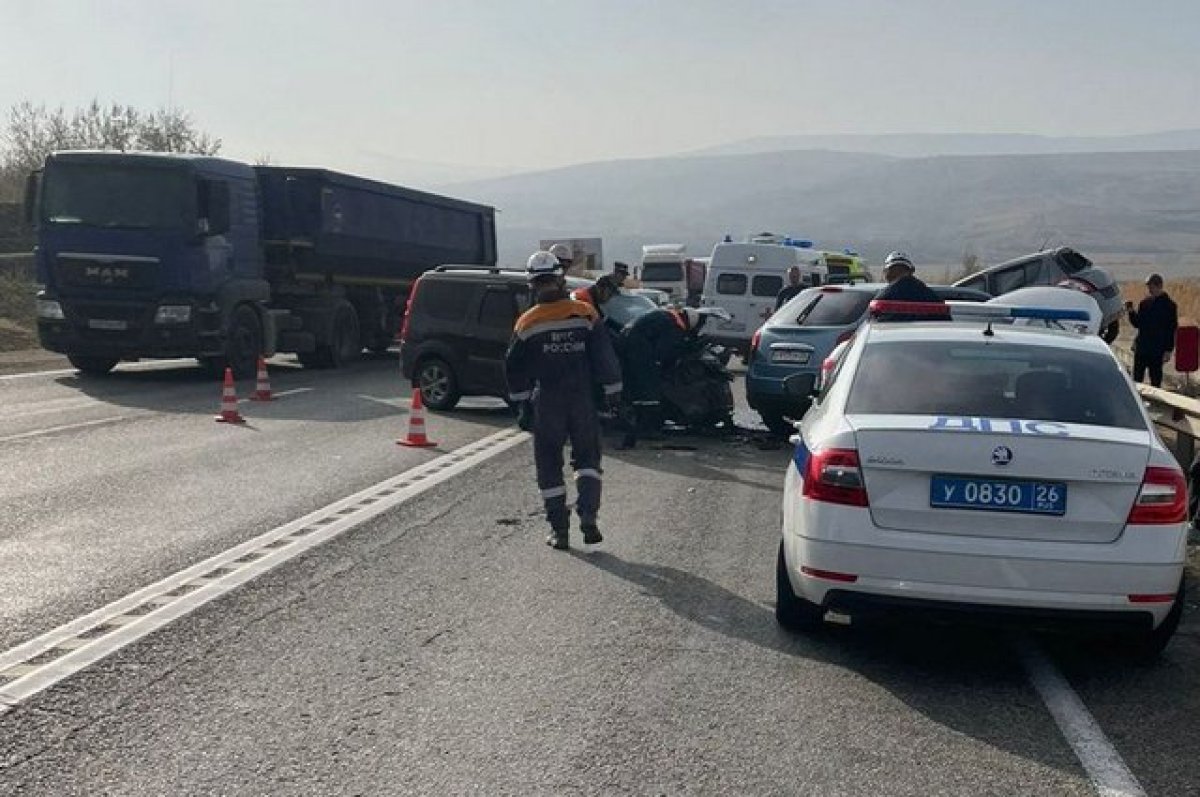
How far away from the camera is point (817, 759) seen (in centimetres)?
479

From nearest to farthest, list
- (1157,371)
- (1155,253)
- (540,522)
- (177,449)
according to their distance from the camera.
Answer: (540,522)
(177,449)
(1157,371)
(1155,253)

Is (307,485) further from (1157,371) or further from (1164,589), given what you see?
(1157,371)

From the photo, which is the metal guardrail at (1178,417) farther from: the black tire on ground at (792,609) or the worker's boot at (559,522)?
the black tire on ground at (792,609)

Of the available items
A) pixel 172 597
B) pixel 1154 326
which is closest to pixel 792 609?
pixel 172 597

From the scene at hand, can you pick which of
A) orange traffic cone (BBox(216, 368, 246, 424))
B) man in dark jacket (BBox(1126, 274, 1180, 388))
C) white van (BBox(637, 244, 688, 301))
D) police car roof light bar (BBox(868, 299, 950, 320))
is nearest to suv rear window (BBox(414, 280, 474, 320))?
orange traffic cone (BBox(216, 368, 246, 424))

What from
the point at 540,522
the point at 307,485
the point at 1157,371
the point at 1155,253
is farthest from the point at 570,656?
the point at 1155,253

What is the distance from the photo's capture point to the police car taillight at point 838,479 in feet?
19.5

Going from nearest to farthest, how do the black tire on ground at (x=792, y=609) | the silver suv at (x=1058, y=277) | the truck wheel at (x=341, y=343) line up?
the black tire on ground at (x=792, y=609) < the silver suv at (x=1058, y=277) < the truck wheel at (x=341, y=343)

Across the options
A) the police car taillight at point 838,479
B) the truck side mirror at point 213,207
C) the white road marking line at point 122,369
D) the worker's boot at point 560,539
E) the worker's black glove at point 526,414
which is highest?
the truck side mirror at point 213,207

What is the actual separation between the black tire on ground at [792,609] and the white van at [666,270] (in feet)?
131

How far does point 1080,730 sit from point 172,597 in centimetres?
439

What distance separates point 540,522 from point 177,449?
16.4 ft

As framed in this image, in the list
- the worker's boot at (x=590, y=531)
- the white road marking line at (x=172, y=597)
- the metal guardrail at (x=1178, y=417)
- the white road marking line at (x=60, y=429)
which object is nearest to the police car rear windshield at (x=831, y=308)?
the metal guardrail at (x=1178, y=417)

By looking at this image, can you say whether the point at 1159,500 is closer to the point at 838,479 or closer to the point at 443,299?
the point at 838,479
